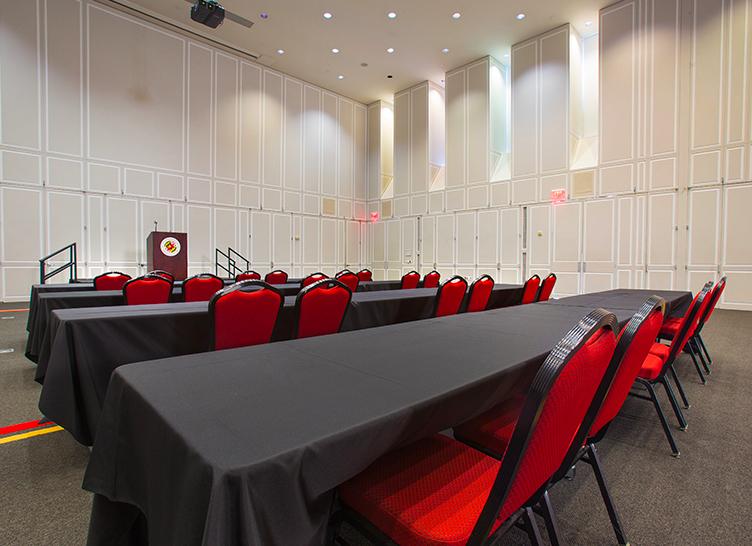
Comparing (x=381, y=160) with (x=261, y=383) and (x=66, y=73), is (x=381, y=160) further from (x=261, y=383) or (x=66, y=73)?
(x=261, y=383)

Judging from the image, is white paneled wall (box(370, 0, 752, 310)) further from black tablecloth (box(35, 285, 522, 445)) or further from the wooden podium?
black tablecloth (box(35, 285, 522, 445))

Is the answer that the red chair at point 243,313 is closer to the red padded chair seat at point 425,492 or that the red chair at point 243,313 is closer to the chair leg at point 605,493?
the red padded chair seat at point 425,492

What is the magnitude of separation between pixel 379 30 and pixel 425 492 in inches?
460

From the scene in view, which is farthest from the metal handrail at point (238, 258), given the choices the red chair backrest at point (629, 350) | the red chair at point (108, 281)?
the red chair backrest at point (629, 350)

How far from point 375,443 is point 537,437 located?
0.33m

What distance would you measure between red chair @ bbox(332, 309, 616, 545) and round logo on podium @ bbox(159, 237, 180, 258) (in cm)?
905

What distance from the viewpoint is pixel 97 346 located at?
2.06 meters

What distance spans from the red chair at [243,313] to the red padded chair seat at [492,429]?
1.43 m

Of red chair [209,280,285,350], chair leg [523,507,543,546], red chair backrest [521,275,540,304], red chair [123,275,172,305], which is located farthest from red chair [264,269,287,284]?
chair leg [523,507,543,546]

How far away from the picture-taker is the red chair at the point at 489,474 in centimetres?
74

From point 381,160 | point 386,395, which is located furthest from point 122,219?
point 386,395

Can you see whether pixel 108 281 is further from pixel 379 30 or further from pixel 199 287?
pixel 379 30

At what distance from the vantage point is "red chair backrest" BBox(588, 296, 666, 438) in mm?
1093

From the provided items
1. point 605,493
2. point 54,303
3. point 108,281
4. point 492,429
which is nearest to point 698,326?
point 605,493
